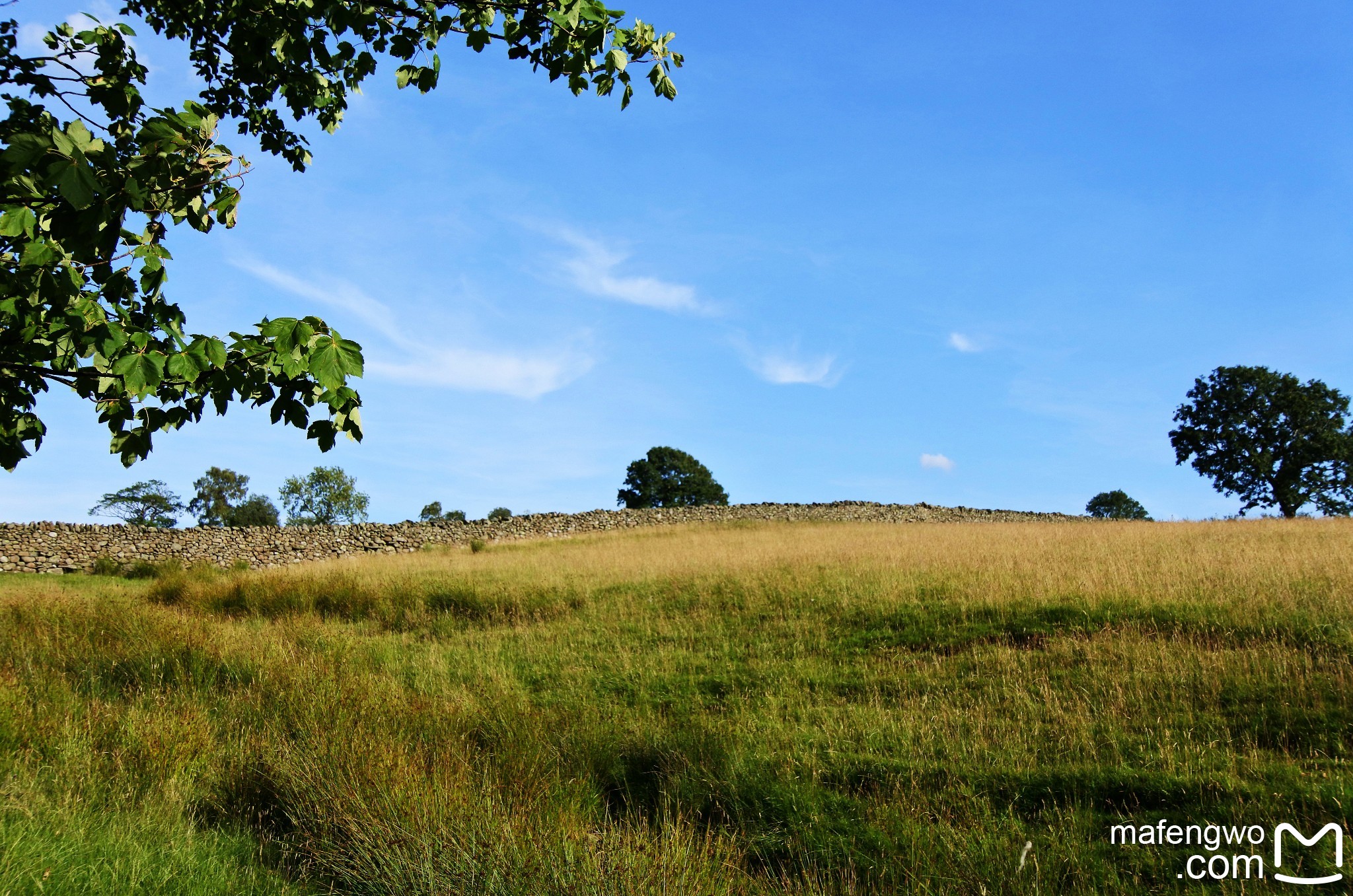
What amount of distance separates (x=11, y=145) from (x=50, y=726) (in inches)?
215

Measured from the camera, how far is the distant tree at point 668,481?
66.4 m

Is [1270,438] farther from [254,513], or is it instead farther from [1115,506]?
[254,513]

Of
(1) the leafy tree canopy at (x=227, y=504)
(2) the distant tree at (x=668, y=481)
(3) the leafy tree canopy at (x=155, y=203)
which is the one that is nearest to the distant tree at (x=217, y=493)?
(1) the leafy tree canopy at (x=227, y=504)

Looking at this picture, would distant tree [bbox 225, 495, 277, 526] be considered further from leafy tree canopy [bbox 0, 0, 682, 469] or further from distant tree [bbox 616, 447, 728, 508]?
leafy tree canopy [bbox 0, 0, 682, 469]

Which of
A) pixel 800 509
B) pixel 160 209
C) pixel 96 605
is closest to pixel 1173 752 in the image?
pixel 160 209

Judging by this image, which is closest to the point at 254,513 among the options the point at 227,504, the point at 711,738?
the point at 227,504

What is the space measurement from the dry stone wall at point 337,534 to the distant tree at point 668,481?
27.6 meters

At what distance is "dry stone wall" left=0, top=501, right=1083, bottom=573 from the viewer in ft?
91.3

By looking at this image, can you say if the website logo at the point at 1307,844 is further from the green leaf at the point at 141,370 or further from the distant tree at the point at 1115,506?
the distant tree at the point at 1115,506

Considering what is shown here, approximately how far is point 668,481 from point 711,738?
59.4 m

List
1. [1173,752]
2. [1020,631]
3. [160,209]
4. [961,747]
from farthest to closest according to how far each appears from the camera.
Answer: [1020,631]
[961,747]
[1173,752]
[160,209]

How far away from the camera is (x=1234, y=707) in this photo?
727cm

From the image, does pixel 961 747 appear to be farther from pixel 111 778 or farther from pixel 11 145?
pixel 11 145

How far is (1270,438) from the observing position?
4431 cm
